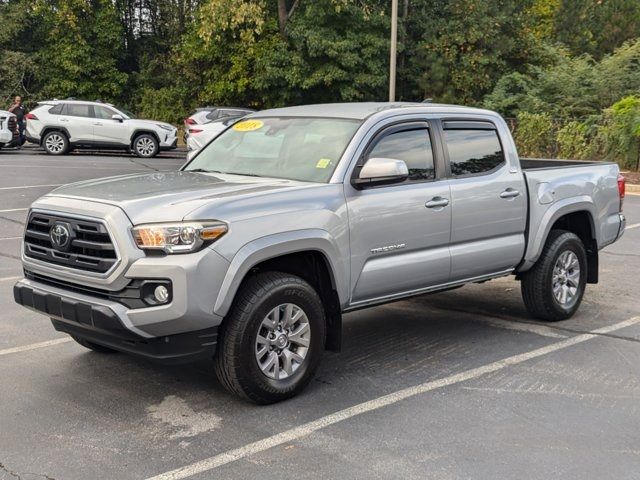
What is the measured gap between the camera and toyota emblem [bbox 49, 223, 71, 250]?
15.6 feet

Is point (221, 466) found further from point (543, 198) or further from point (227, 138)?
point (543, 198)

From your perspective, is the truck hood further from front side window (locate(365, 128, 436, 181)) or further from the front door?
front side window (locate(365, 128, 436, 181))

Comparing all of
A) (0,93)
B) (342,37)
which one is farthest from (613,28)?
(0,93)

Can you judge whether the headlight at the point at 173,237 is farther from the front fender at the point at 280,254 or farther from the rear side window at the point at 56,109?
the rear side window at the point at 56,109

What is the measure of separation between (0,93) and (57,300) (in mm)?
31850

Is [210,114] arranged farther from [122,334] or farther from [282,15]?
[122,334]

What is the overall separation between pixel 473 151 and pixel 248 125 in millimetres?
1777

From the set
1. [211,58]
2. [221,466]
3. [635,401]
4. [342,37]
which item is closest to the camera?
[221,466]

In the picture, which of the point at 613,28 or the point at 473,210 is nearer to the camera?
the point at 473,210

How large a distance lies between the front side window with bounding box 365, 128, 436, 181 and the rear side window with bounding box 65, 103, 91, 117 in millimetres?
20168

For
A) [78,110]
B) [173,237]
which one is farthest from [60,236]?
[78,110]

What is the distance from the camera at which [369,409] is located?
4809mm

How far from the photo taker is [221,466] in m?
4.00

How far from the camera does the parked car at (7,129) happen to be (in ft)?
76.9
